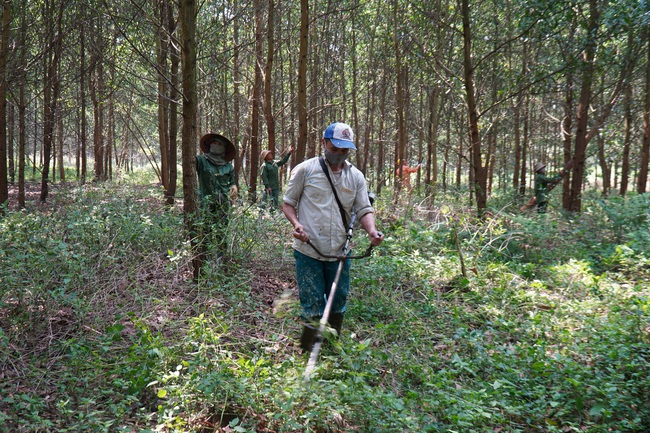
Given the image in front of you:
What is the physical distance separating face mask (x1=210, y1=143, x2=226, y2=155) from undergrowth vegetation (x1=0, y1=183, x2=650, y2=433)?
2.62 ft

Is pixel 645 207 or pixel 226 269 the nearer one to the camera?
pixel 226 269

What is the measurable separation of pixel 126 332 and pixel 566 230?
24.8 ft

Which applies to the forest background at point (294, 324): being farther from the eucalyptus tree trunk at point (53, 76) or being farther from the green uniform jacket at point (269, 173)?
the green uniform jacket at point (269, 173)

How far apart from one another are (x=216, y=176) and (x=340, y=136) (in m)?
3.19

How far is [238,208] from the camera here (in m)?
6.26

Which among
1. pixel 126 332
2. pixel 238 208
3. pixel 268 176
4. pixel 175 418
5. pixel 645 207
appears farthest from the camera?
pixel 268 176

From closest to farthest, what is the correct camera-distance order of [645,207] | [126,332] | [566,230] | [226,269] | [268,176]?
[126,332], [226,269], [645,207], [566,230], [268,176]

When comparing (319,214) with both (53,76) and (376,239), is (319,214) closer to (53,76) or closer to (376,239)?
(376,239)

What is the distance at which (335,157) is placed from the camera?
3842 millimetres

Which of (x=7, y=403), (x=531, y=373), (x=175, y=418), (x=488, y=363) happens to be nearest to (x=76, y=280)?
(x=7, y=403)

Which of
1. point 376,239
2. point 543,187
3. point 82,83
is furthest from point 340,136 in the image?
point 82,83

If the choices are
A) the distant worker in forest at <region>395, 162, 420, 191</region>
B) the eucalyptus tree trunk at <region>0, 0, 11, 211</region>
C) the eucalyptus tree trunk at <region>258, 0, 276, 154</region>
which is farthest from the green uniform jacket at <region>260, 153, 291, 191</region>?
the eucalyptus tree trunk at <region>0, 0, 11, 211</region>

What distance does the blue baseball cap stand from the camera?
3.75m

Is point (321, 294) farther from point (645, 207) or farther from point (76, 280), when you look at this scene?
point (645, 207)
